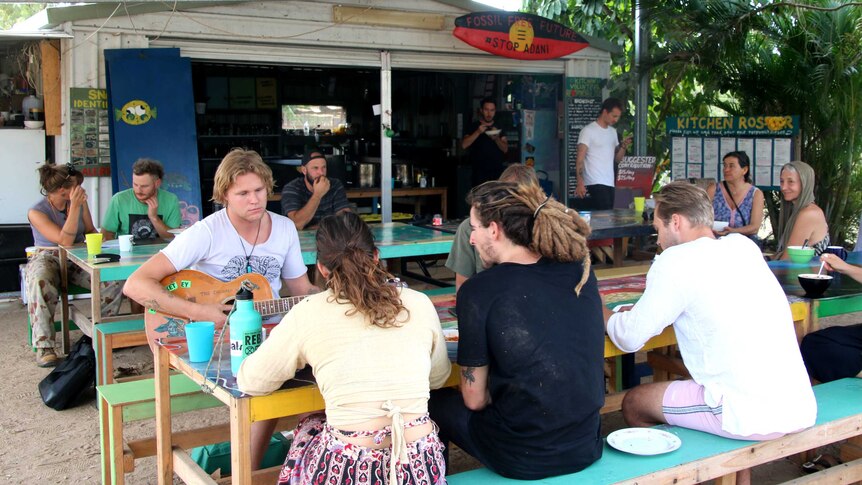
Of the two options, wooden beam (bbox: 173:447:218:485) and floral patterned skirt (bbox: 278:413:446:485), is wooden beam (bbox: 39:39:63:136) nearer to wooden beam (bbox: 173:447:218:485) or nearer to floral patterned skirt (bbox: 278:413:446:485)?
wooden beam (bbox: 173:447:218:485)

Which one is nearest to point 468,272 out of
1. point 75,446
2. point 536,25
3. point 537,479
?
point 537,479

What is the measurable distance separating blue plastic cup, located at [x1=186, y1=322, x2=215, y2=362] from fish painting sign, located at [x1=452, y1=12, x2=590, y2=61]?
632cm

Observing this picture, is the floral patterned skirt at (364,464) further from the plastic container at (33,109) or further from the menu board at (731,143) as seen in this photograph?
the menu board at (731,143)

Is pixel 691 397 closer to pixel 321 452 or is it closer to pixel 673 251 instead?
pixel 673 251

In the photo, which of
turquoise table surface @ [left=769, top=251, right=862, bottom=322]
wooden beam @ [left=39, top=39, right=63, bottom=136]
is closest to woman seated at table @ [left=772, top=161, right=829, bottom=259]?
turquoise table surface @ [left=769, top=251, right=862, bottom=322]

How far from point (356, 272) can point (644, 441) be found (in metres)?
1.23

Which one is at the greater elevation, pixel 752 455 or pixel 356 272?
pixel 356 272

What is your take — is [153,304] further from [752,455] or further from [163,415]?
[752,455]

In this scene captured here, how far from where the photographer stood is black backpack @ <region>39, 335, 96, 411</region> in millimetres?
4863

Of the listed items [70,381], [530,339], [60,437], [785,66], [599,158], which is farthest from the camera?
[785,66]

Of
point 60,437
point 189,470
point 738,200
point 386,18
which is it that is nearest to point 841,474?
point 189,470

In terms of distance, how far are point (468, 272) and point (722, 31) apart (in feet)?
19.9

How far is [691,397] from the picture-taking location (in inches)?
122

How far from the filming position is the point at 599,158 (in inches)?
356
